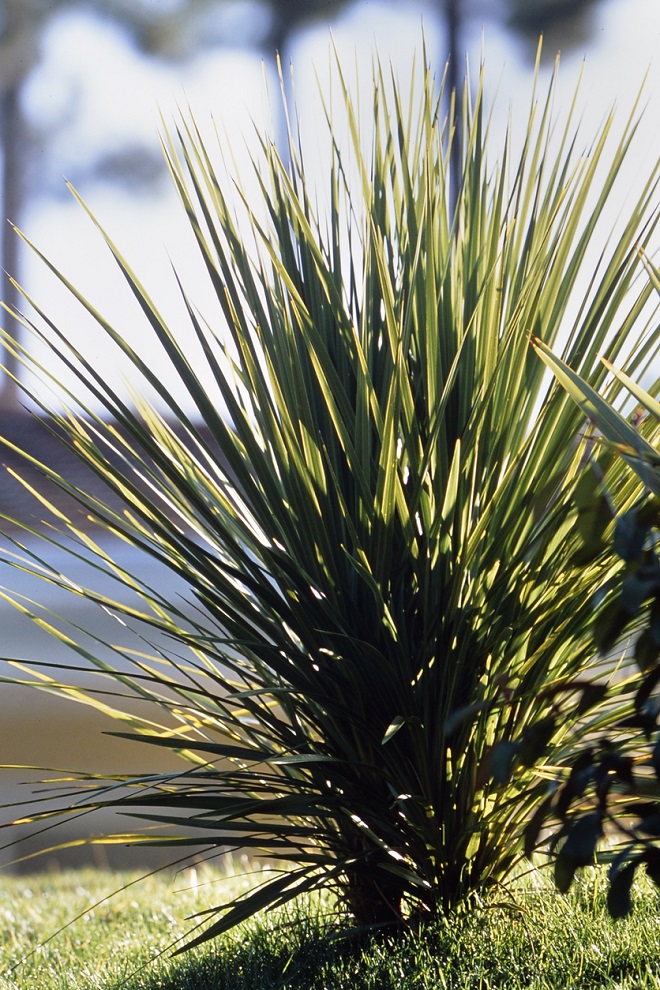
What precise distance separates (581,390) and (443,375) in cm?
32

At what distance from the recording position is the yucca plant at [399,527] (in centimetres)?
93

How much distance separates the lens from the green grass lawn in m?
0.90

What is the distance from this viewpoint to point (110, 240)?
1.00 metres

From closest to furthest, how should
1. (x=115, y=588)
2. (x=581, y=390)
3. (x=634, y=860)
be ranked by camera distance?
1. (x=634, y=860)
2. (x=581, y=390)
3. (x=115, y=588)

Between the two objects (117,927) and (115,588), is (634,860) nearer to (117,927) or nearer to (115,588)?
(117,927)

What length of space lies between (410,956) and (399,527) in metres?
0.47

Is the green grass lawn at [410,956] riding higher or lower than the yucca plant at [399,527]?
lower

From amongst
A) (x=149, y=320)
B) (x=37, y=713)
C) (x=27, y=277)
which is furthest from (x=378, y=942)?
(x=27, y=277)

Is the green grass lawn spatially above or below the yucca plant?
below

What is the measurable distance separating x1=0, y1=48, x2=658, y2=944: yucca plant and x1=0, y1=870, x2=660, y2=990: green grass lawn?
0.19 feet

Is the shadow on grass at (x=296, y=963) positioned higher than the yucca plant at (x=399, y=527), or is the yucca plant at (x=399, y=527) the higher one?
the yucca plant at (x=399, y=527)

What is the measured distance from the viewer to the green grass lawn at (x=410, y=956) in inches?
35.6

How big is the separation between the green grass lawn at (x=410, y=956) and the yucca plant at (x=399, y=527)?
0.06 metres

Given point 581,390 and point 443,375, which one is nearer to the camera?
point 581,390
